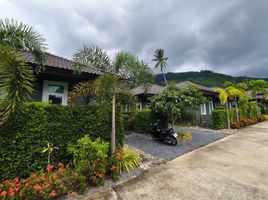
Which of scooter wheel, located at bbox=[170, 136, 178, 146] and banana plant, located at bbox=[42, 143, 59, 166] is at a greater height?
banana plant, located at bbox=[42, 143, 59, 166]

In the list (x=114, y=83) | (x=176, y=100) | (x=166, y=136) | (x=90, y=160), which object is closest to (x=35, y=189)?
(x=90, y=160)

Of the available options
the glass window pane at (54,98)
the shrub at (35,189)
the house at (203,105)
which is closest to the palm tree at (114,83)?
the shrub at (35,189)

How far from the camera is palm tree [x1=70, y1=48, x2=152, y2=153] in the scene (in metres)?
4.70

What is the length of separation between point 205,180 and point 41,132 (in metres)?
4.53

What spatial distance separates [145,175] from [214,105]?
1625 cm

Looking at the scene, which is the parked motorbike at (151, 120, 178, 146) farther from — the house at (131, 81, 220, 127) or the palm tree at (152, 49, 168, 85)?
the palm tree at (152, 49, 168, 85)

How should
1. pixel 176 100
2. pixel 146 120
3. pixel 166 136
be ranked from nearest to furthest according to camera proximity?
pixel 166 136 → pixel 176 100 → pixel 146 120

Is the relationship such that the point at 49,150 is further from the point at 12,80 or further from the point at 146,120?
the point at 146,120

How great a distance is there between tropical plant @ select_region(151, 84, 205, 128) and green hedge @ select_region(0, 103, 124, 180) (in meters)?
4.20

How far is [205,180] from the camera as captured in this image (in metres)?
3.87

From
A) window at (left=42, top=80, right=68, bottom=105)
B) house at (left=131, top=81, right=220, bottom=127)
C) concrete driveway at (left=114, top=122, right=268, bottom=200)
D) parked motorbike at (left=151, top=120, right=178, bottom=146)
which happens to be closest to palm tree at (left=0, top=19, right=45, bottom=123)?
concrete driveway at (left=114, top=122, right=268, bottom=200)

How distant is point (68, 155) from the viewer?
446 centimetres

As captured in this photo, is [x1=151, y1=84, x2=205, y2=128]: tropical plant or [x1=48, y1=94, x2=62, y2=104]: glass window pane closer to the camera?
[x1=48, y1=94, x2=62, y2=104]: glass window pane

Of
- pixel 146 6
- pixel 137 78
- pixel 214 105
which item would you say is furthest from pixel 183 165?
pixel 214 105
